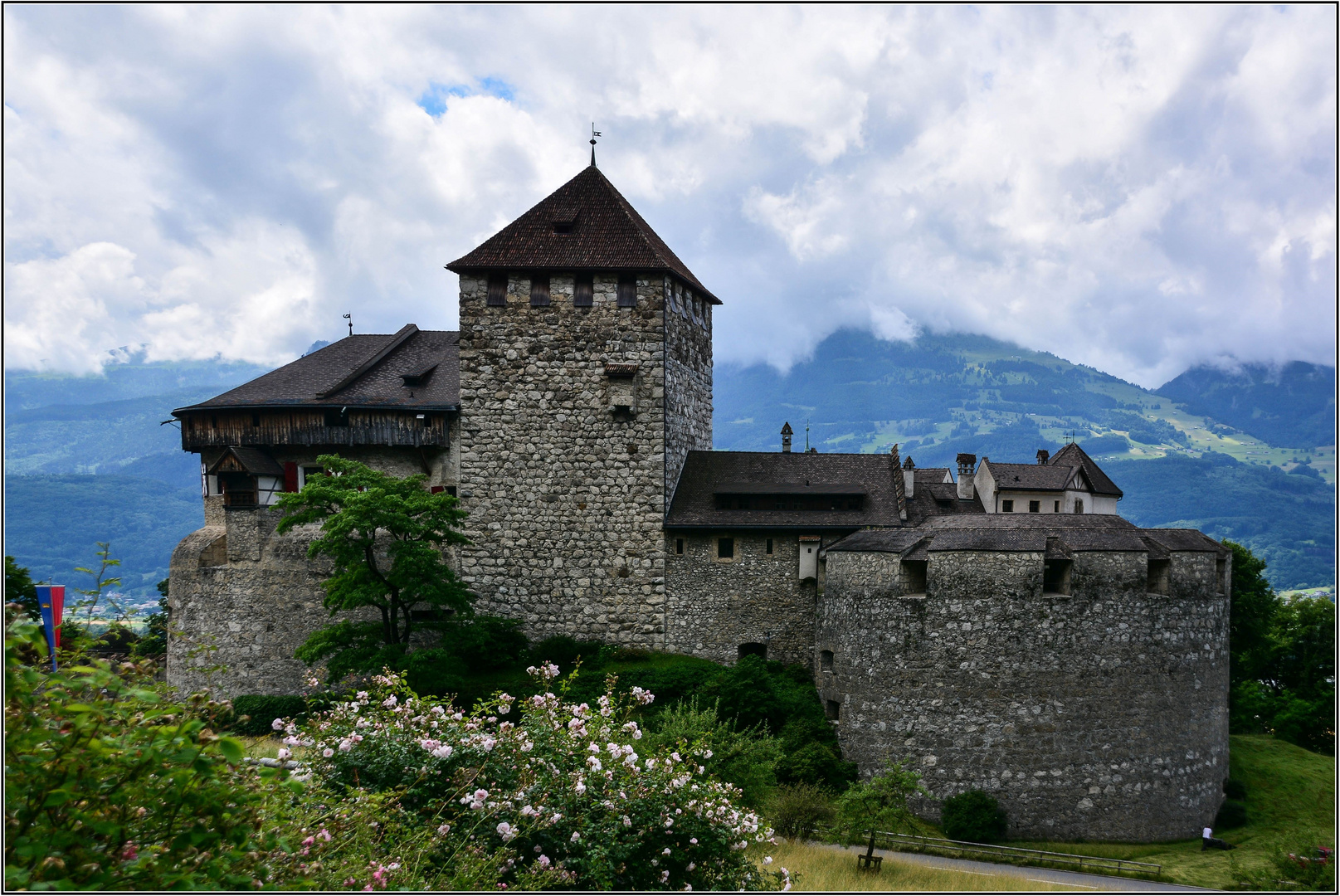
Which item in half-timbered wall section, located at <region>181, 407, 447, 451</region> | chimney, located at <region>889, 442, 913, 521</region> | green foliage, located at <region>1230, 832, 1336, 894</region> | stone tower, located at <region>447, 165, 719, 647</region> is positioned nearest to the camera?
green foliage, located at <region>1230, 832, 1336, 894</region>

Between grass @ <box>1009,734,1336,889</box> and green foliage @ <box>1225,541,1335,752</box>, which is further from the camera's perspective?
green foliage @ <box>1225,541,1335,752</box>

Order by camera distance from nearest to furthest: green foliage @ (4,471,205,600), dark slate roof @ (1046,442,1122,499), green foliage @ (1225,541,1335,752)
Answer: green foliage @ (1225,541,1335,752), dark slate roof @ (1046,442,1122,499), green foliage @ (4,471,205,600)

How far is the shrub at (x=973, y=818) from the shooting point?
2364cm

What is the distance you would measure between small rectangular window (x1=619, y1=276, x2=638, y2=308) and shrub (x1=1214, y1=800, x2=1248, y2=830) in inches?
887

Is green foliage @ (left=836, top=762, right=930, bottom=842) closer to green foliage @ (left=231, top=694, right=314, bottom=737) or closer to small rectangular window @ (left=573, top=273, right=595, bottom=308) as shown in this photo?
green foliage @ (left=231, top=694, right=314, bottom=737)

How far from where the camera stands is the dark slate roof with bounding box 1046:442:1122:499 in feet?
134

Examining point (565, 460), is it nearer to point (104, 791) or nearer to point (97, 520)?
point (104, 791)

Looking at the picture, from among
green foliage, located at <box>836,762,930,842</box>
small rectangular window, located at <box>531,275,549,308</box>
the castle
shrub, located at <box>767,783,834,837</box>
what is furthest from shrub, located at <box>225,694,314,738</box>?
green foliage, located at <box>836,762,930,842</box>

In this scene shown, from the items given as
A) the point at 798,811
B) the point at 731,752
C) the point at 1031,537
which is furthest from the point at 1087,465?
the point at 731,752

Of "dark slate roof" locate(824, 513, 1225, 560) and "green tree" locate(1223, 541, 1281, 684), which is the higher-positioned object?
"dark slate roof" locate(824, 513, 1225, 560)

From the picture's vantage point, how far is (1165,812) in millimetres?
24828

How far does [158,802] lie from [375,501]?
60.2 feet

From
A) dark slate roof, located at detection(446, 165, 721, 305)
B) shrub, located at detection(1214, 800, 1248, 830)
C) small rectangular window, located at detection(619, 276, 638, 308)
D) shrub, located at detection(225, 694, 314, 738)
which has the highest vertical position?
dark slate roof, located at detection(446, 165, 721, 305)

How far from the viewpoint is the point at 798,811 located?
2242 centimetres
